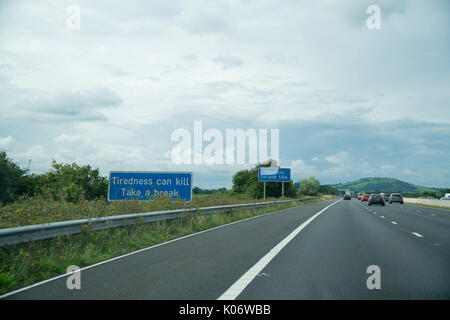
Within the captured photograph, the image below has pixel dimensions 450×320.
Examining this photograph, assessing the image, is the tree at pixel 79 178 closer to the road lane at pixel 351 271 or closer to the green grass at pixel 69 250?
the green grass at pixel 69 250

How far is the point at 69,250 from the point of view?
9.94m

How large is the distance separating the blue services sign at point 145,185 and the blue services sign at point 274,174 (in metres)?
38.1

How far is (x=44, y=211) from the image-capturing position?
12.0m

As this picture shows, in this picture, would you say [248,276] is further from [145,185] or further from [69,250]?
[145,185]

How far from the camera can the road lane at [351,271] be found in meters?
6.43

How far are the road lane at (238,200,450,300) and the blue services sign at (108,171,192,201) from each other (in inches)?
394

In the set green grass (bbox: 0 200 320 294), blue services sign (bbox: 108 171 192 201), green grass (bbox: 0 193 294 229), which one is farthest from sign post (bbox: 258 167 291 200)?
green grass (bbox: 0 200 320 294)

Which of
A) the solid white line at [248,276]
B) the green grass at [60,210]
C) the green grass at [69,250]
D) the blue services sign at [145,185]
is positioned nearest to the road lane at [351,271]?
the solid white line at [248,276]

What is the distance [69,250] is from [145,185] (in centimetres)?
1180

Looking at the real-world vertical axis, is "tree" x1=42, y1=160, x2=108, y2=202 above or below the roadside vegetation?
above

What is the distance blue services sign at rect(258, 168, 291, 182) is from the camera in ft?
196

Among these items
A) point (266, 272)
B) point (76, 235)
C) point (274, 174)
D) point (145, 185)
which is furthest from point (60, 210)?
point (274, 174)

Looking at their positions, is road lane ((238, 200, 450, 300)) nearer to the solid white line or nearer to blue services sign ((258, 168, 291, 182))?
the solid white line
